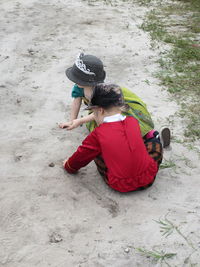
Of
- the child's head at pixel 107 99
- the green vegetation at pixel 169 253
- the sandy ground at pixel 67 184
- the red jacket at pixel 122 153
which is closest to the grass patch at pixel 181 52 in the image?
the sandy ground at pixel 67 184

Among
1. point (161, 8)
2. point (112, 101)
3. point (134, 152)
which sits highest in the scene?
point (112, 101)

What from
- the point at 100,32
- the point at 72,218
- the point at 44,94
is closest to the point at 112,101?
the point at 72,218

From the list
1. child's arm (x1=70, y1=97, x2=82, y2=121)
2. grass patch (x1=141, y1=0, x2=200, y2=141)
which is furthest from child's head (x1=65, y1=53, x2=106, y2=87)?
grass patch (x1=141, y1=0, x2=200, y2=141)

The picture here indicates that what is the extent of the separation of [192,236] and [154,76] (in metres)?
2.63

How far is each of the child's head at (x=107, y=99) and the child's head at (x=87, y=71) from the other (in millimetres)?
458

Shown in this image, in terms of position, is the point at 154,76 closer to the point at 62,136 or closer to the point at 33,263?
the point at 62,136

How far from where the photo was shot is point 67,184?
9.45ft

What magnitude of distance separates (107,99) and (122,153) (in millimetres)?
371

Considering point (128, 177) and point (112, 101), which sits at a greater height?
point (112, 101)

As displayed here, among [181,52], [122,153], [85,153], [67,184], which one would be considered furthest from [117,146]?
[181,52]

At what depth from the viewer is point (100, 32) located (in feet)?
19.5

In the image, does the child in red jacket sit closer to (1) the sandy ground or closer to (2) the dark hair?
(2) the dark hair

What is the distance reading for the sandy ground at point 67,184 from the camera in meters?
2.33

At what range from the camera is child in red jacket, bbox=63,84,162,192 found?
2.64 m
